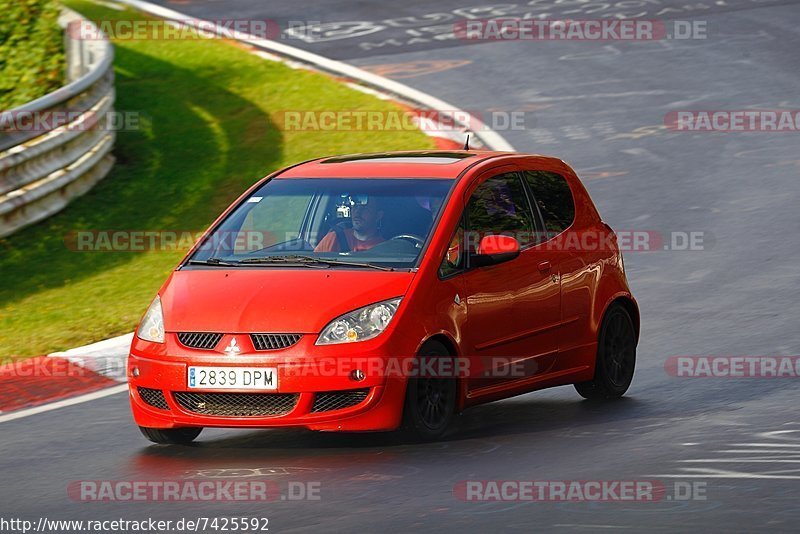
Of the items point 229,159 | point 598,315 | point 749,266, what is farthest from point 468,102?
point 598,315

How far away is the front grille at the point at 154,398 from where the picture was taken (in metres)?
9.06

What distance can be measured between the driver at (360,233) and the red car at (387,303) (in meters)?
0.01

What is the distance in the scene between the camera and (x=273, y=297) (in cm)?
901

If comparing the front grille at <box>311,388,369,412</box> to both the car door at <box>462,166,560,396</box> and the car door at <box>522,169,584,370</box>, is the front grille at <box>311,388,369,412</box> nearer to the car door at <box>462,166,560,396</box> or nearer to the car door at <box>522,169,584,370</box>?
the car door at <box>462,166,560,396</box>

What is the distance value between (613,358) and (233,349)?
10.7 ft

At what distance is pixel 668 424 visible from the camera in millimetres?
9711

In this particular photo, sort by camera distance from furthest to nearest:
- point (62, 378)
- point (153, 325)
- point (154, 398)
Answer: point (62, 378), point (153, 325), point (154, 398)

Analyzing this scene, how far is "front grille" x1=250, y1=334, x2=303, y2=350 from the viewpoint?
28.8 ft
